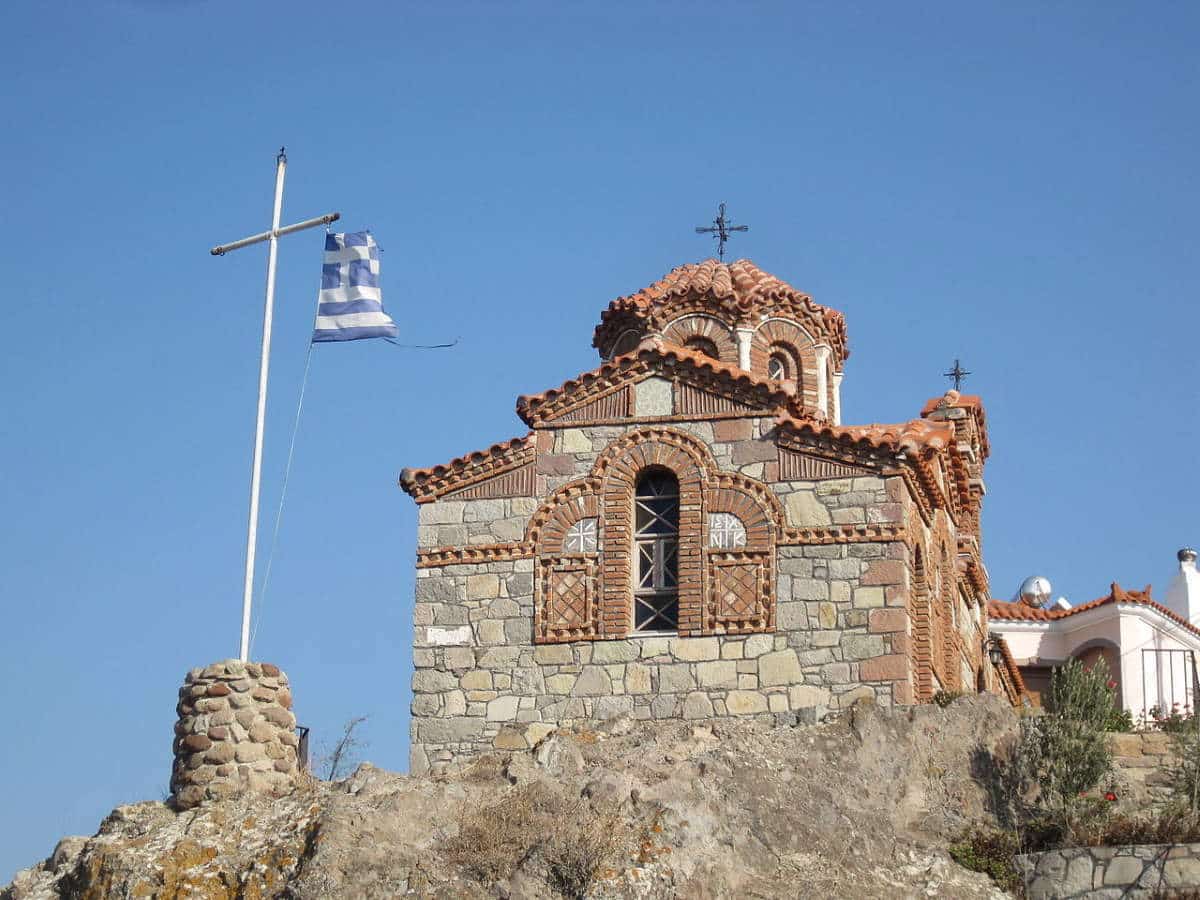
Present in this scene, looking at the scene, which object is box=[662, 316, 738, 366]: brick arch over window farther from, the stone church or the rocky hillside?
the rocky hillside

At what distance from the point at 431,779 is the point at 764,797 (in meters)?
3.81

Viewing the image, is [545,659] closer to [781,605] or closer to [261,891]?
[781,605]

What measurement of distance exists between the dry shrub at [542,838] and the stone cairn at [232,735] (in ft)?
9.00

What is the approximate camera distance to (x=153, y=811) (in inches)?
945

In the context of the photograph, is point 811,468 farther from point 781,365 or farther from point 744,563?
point 781,365

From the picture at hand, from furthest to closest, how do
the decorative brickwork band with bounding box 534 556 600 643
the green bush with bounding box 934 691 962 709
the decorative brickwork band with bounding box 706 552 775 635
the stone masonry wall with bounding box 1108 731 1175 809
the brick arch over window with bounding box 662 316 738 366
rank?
the brick arch over window with bounding box 662 316 738 366 → the decorative brickwork band with bounding box 534 556 600 643 → the decorative brickwork band with bounding box 706 552 775 635 → the green bush with bounding box 934 691 962 709 → the stone masonry wall with bounding box 1108 731 1175 809

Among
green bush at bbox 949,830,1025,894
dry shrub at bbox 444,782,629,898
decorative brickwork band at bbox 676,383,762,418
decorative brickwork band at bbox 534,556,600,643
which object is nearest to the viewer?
dry shrub at bbox 444,782,629,898

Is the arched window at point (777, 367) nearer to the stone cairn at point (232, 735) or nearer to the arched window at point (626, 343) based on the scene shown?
the arched window at point (626, 343)

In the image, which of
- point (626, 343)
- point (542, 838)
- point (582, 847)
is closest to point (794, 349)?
point (626, 343)

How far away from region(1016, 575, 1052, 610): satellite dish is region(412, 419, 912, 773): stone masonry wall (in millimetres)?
17330

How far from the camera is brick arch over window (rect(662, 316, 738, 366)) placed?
3172cm

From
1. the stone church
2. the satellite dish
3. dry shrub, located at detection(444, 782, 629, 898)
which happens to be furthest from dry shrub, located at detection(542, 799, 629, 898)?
the satellite dish

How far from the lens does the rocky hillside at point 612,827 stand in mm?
21844

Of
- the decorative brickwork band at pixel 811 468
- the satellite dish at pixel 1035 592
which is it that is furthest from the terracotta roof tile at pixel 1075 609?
the decorative brickwork band at pixel 811 468
